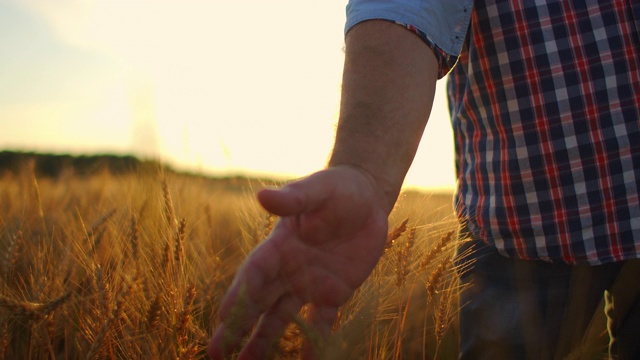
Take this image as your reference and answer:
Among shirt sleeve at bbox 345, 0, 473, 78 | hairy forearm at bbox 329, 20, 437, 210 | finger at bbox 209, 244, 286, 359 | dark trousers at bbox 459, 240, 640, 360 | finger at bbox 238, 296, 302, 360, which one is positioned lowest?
dark trousers at bbox 459, 240, 640, 360

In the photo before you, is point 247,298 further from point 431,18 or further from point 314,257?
point 431,18

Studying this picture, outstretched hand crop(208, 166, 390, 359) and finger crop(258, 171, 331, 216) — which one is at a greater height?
finger crop(258, 171, 331, 216)

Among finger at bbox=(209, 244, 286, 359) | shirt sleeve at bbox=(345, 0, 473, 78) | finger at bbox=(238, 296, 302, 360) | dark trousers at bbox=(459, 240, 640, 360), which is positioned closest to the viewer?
finger at bbox=(209, 244, 286, 359)

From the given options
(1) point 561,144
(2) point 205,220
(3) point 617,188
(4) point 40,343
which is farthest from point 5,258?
(3) point 617,188

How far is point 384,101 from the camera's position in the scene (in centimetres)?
96

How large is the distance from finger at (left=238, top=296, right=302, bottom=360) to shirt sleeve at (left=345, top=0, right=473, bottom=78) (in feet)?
1.69

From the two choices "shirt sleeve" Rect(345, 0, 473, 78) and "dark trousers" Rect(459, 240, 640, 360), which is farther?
"dark trousers" Rect(459, 240, 640, 360)

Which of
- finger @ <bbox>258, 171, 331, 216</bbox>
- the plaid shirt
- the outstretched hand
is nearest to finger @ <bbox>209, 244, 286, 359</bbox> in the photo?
the outstretched hand

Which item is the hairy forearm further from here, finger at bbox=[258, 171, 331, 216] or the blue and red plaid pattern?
the blue and red plaid pattern

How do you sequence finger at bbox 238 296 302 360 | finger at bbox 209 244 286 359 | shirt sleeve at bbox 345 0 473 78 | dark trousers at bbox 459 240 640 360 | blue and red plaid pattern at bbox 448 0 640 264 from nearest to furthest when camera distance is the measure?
finger at bbox 209 244 286 359
finger at bbox 238 296 302 360
shirt sleeve at bbox 345 0 473 78
blue and red plaid pattern at bbox 448 0 640 264
dark trousers at bbox 459 240 640 360

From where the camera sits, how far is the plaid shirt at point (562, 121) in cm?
127

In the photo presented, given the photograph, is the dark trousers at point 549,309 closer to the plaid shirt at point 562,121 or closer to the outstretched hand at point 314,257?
the plaid shirt at point 562,121

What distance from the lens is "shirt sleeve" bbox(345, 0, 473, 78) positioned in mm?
1016

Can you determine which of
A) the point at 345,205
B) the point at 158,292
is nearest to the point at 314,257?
the point at 345,205
